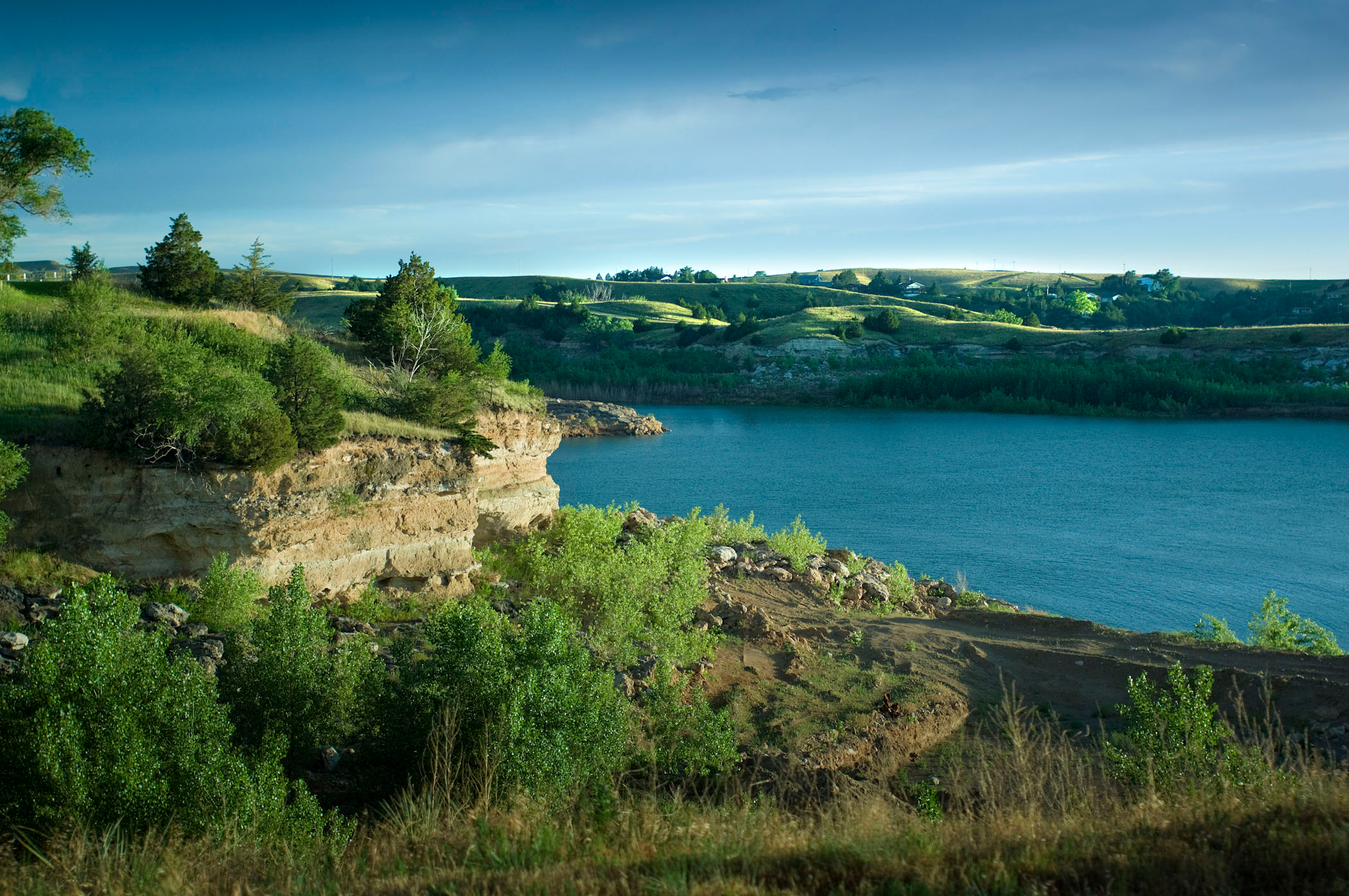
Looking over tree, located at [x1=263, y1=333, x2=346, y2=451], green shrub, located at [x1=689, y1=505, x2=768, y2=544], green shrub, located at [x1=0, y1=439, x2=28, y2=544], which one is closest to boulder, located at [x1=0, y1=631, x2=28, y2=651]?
green shrub, located at [x1=0, y1=439, x2=28, y2=544]

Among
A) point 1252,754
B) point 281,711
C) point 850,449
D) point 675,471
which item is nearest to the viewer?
point 1252,754

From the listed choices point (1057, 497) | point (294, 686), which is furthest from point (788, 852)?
point (1057, 497)

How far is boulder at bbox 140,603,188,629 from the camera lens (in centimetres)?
1445

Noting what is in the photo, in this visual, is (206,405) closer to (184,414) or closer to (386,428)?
(184,414)

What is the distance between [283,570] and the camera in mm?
16406

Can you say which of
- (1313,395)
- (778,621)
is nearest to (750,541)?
(778,621)

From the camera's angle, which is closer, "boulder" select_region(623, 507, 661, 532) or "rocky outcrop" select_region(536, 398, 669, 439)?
"boulder" select_region(623, 507, 661, 532)

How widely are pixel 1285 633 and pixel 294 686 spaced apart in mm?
22446

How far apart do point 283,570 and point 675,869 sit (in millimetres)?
13204

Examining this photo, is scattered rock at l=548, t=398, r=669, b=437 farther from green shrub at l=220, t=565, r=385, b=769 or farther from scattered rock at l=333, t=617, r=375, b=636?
green shrub at l=220, t=565, r=385, b=769

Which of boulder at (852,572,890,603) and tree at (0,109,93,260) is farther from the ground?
tree at (0,109,93,260)

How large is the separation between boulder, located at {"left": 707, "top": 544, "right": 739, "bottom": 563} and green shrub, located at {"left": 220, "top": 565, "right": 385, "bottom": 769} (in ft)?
50.3

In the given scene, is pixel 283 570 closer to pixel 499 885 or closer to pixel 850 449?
pixel 499 885

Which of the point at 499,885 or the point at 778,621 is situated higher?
the point at 499,885
